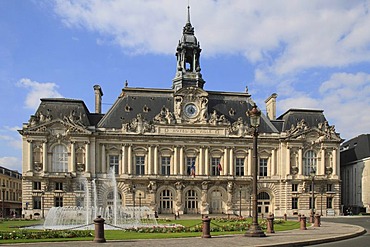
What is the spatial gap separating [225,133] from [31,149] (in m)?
30.6

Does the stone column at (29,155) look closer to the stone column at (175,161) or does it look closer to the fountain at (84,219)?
the fountain at (84,219)

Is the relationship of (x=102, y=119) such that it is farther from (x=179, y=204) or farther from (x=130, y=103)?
(x=179, y=204)

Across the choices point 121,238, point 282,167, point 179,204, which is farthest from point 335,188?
point 121,238

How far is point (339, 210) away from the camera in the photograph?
7375cm

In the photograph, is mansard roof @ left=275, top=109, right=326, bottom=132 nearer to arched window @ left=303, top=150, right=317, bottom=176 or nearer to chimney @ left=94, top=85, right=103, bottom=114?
arched window @ left=303, top=150, right=317, bottom=176

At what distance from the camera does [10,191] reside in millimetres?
100062

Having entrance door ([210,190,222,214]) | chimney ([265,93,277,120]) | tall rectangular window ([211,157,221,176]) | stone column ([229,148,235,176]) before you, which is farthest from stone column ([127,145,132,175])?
chimney ([265,93,277,120])

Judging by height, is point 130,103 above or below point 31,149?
above

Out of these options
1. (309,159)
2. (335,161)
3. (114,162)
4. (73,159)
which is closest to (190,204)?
(114,162)

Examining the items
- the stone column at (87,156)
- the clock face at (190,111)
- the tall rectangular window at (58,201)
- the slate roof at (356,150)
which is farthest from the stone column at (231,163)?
the tall rectangular window at (58,201)

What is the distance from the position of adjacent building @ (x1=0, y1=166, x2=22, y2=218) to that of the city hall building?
27079mm

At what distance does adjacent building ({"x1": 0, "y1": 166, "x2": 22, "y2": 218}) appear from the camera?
9069 cm

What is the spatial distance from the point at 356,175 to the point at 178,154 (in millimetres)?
34504

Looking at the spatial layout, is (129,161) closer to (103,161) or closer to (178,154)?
(103,161)
